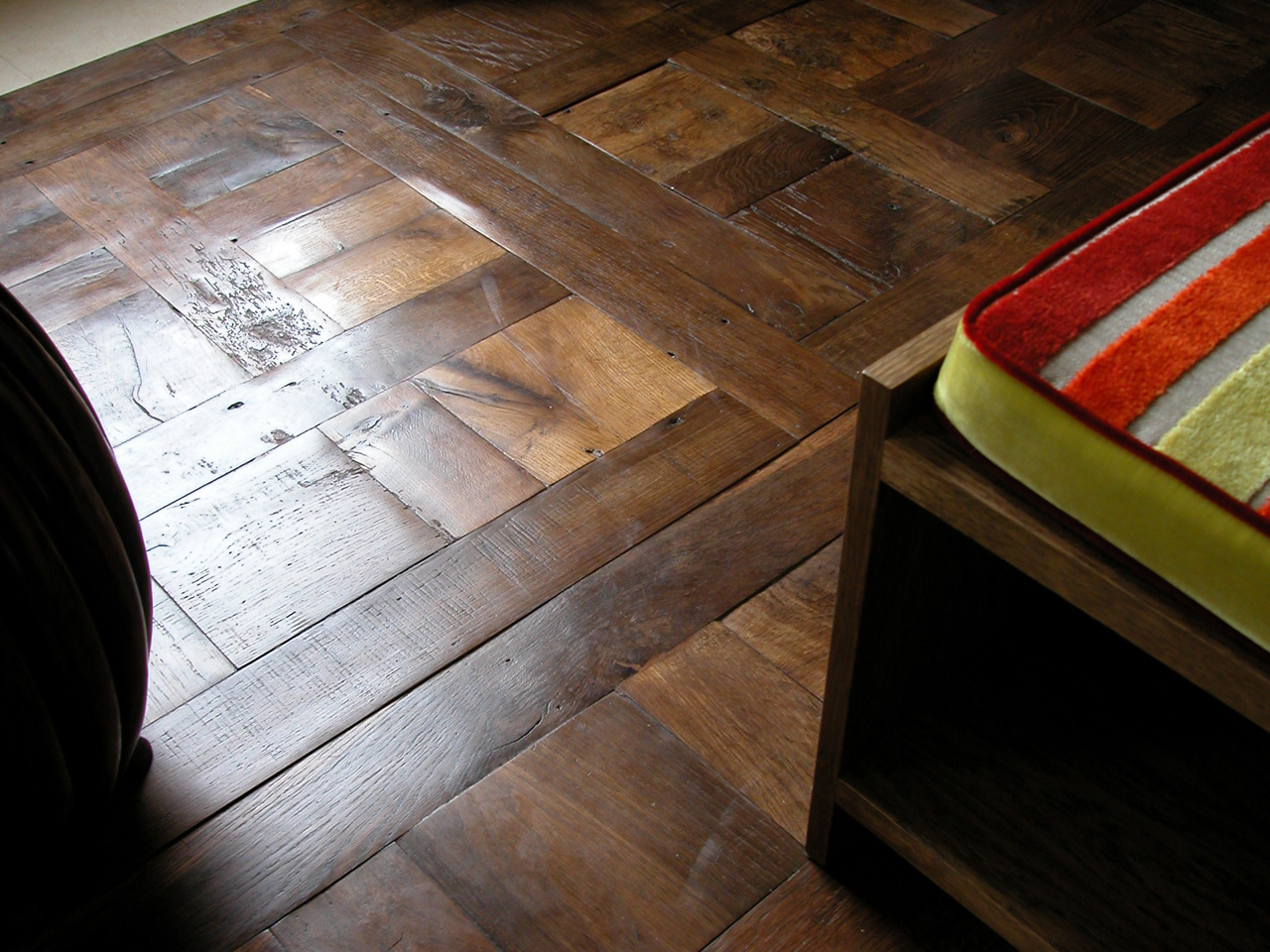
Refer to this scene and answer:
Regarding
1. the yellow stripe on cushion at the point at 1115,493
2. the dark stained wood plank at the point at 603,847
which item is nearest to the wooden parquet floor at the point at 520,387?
the dark stained wood plank at the point at 603,847

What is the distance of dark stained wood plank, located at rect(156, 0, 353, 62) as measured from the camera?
1.62m

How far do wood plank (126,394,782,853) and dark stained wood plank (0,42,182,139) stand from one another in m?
0.92

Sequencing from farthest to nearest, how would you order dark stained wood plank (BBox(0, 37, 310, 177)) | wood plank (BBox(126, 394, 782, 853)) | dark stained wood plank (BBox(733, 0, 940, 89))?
dark stained wood plank (BBox(733, 0, 940, 89)) < dark stained wood plank (BBox(0, 37, 310, 177)) < wood plank (BBox(126, 394, 782, 853))

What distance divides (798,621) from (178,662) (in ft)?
1.52

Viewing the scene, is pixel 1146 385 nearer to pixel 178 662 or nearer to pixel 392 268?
pixel 178 662

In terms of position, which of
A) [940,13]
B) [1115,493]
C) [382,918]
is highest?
[1115,493]

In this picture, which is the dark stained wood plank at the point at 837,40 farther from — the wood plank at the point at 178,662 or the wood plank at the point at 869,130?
the wood plank at the point at 178,662

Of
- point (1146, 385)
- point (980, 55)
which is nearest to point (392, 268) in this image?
point (980, 55)

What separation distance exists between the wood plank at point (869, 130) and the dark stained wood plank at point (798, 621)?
55 cm

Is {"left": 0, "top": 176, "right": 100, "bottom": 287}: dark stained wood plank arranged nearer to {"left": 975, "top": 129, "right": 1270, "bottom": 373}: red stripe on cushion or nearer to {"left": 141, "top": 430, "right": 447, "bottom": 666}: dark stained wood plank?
{"left": 141, "top": 430, "right": 447, "bottom": 666}: dark stained wood plank

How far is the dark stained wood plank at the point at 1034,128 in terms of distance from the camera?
1.38 m

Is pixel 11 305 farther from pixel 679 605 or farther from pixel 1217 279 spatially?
pixel 1217 279

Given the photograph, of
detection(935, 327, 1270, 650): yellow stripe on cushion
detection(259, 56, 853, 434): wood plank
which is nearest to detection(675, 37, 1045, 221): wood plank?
detection(259, 56, 853, 434): wood plank

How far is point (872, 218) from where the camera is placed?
1306mm
